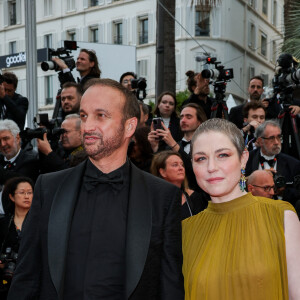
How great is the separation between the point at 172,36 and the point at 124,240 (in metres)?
8.31

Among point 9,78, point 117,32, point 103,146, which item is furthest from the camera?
point 117,32

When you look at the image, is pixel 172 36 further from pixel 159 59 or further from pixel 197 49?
pixel 197 49

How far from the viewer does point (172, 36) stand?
10523 mm

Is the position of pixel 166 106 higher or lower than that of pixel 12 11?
lower

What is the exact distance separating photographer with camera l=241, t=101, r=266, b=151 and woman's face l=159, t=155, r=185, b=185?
1.49 meters

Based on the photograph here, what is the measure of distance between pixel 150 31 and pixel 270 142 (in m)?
26.2

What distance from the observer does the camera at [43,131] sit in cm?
568

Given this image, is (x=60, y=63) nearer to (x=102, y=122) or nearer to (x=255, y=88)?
(x=255, y=88)

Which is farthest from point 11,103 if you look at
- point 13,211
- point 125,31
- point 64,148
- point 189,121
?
point 125,31

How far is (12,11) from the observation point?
35.2 m

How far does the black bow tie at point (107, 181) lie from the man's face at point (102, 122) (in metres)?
0.09

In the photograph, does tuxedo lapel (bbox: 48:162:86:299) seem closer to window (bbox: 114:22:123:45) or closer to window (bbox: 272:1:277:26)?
window (bbox: 114:22:123:45)

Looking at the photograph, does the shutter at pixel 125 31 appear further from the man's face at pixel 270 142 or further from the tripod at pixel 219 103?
the man's face at pixel 270 142

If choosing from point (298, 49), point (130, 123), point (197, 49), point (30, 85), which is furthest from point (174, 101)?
point (197, 49)
